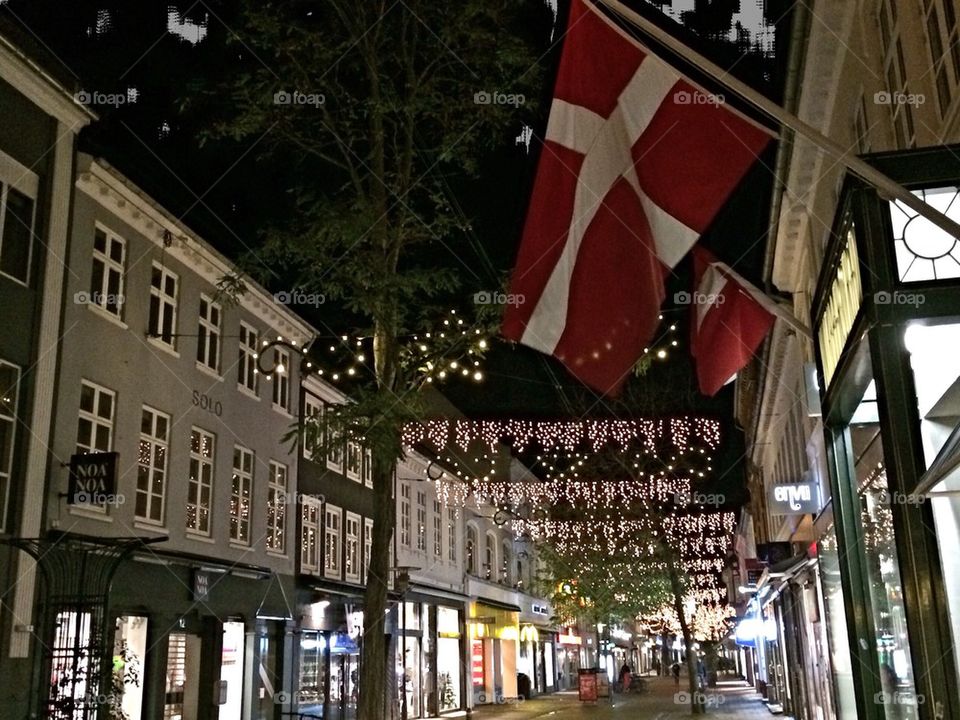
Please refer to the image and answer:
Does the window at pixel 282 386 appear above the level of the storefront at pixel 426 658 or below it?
above

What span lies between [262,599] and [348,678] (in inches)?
262

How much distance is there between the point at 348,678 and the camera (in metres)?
28.1

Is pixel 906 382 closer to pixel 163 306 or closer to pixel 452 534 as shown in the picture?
pixel 163 306

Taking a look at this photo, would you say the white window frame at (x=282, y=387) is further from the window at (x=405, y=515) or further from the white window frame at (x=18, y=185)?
the white window frame at (x=18, y=185)

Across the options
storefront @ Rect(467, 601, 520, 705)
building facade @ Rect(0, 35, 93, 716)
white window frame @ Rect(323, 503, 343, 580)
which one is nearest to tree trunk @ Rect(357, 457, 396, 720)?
building facade @ Rect(0, 35, 93, 716)

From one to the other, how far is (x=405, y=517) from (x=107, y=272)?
56.8 feet

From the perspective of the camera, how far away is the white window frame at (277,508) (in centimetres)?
2373

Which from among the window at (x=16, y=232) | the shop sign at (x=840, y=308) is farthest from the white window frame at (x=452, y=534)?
the shop sign at (x=840, y=308)

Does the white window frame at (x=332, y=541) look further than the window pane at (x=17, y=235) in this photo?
Yes

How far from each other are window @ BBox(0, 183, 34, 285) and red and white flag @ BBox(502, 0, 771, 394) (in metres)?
10.8

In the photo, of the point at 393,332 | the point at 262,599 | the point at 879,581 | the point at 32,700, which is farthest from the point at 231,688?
the point at 879,581

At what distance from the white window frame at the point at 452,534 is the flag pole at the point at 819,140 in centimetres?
3305

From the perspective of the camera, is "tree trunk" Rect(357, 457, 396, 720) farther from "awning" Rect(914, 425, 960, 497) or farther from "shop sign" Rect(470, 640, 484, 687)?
"shop sign" Rect(470, 640, 484, 687)

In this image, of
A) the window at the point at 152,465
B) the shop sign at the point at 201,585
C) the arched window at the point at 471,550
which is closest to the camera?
the window at the point at 152,465
